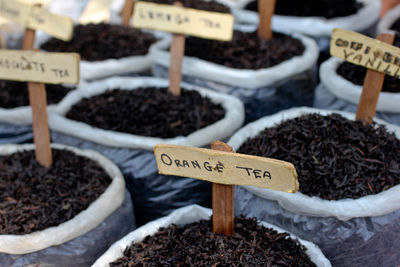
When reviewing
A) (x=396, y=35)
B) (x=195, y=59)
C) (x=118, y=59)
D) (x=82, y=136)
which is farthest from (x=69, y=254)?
(x=396, y=35)

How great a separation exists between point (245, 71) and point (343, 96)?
0.37 meters

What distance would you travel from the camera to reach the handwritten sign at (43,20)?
146cm

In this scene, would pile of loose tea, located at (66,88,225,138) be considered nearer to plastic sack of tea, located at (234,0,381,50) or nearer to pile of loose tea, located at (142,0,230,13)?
plastic sack of tea, located at (234,0,381,50)

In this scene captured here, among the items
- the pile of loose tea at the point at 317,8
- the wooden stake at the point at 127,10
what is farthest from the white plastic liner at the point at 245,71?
Result: the wooden stake at the point at 127,10

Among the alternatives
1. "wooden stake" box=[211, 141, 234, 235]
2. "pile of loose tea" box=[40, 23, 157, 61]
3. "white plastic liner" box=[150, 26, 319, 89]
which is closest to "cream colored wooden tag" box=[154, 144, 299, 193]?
"wooden stake" box=[211, 141, 234, 235]

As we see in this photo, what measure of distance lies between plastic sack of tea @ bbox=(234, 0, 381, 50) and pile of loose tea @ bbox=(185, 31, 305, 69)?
0.38ft

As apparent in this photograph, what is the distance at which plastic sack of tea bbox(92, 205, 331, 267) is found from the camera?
1.03 metres

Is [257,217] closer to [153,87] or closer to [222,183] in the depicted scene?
[222,183]

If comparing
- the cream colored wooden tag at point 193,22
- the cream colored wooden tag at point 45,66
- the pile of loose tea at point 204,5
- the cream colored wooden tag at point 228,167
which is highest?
the cream colored wooden tag at point 193,22

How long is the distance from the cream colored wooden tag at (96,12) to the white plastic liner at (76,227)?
174 cm

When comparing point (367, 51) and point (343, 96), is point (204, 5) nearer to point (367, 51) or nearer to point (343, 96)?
point (343, 96)

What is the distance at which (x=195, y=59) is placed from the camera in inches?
69.7

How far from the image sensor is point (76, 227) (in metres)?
1.14

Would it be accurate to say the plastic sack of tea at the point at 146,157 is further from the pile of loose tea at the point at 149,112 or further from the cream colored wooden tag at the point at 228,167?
the cream colored wooden tag at the point at 228,167
